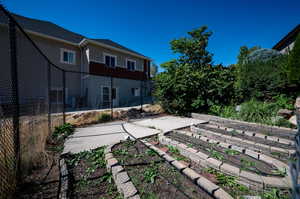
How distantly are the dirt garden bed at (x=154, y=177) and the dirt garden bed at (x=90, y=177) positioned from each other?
273mm

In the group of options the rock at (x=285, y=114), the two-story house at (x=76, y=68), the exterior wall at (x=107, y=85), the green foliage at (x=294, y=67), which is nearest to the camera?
the rock at (x=285, y=114)

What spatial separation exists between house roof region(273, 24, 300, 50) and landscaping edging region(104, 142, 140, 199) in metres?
13.3

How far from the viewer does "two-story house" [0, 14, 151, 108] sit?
7.59 meters

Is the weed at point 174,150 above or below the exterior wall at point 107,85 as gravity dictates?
below

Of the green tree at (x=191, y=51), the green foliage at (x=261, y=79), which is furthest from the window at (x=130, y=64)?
the green foliage at (x=261, y=79)

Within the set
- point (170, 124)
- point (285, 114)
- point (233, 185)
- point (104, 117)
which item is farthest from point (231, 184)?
point (104, 117)

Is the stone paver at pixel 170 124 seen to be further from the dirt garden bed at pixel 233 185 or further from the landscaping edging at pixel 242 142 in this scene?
the dirt garden bed at pixel 233 185

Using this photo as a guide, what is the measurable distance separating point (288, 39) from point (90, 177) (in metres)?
15.2

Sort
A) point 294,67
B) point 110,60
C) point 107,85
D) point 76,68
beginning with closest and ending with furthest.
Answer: point 294,67 → point 76,68 → point 107,85 → point 110,60

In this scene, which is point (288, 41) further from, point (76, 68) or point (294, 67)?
point (76, 68)

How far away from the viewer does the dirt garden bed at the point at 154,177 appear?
4.86 ft

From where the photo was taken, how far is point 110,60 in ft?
36.2

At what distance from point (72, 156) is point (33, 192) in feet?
2.75

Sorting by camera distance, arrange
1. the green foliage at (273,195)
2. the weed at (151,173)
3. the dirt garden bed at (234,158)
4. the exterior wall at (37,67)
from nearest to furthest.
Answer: the green foliage at (273,195), the weed at (151,173), the dirt garden bed at (234,158), the exterior wall at (37,67)
